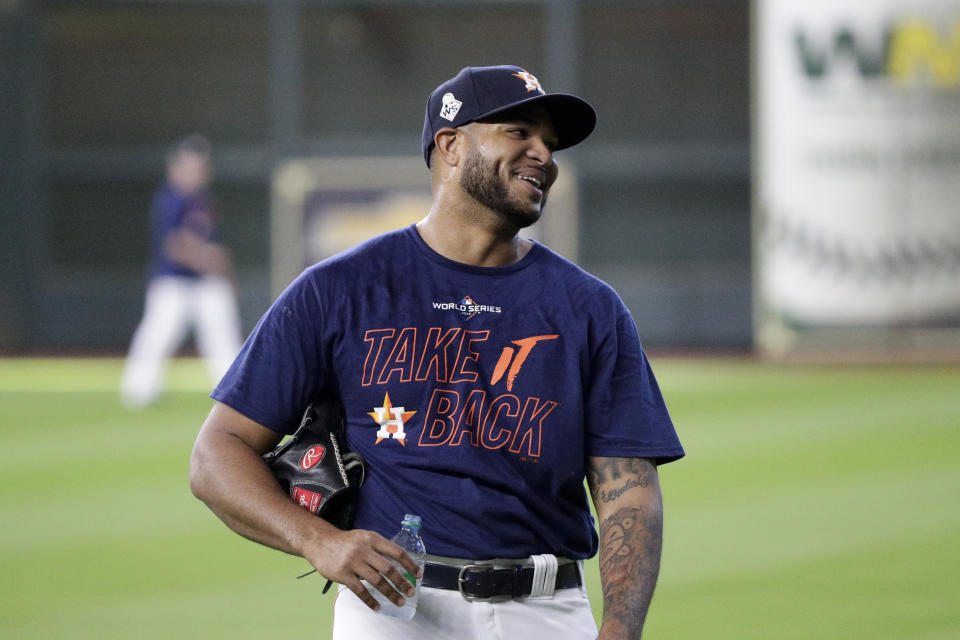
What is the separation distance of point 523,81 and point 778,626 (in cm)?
335

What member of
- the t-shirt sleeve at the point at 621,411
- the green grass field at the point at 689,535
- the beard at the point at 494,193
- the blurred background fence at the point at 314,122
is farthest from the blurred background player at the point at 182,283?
the t-shirt sleeve at the point at 621,411

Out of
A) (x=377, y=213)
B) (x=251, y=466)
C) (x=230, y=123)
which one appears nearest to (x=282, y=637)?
(x=251, y=466)

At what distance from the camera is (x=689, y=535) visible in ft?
26.1

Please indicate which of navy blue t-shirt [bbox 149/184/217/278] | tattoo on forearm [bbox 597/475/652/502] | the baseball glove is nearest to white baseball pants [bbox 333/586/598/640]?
the baseball glove

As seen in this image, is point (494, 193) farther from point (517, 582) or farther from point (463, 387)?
point (517, 582)

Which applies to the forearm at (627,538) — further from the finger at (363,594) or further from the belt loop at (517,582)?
the finger at (363,594)

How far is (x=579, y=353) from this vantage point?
349 centimetres

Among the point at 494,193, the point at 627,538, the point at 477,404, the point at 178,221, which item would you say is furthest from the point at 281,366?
the point at 178,221

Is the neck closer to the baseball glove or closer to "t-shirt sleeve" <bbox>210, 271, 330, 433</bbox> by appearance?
"t-shirt sleeve" <bbox>210, 271, 330, 433</bbox>

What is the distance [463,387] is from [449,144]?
0.68 m

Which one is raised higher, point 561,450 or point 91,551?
point 561,450

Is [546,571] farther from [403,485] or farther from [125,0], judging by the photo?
[125,0]

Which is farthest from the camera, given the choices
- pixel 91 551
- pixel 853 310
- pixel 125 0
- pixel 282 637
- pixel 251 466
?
pixel 125 0

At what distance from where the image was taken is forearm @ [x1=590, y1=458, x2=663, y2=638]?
3359mm
